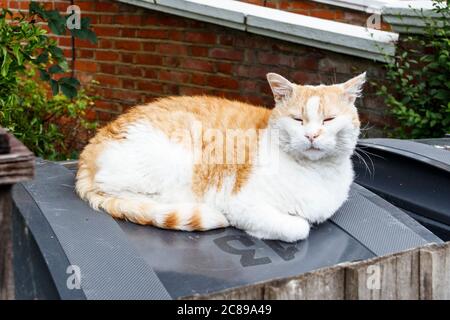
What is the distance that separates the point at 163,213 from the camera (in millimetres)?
1839

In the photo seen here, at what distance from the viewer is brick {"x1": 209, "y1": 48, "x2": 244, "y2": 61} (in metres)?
4.27

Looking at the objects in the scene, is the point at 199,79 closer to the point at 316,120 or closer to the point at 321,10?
the point at 321,10

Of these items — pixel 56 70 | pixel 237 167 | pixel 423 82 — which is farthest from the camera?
pixel 423 82

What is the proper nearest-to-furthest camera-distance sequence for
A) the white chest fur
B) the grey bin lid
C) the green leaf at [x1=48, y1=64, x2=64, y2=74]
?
1. the grey bin lid
2. the white chest fur
3. the green leaf at [x1=48, y1=64, x2=64, y2=74]

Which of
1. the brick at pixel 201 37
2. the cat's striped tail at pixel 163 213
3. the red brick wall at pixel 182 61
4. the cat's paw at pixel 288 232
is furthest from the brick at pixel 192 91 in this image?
the cat's paw at pixel 288 232

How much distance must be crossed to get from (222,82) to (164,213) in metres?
2.67

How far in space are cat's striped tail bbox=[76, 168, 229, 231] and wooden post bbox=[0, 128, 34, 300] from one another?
69cm

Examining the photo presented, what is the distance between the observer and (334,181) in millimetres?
1960

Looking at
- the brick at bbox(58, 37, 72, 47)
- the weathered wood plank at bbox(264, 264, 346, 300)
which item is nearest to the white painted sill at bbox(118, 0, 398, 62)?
the brick at bbox(58, 37, 72, 47)

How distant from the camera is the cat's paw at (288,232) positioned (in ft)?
5.91

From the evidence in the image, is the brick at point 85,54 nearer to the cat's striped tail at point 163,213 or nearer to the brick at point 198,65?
the brick at point 198,65

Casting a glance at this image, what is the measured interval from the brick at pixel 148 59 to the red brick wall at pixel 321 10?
0.85 m

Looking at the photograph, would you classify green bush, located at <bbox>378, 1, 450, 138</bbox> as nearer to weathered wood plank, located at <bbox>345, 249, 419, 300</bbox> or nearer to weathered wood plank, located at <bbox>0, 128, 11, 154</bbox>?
weathered wood plank, located at <bbox>345, 249, 419, 300</bbox>

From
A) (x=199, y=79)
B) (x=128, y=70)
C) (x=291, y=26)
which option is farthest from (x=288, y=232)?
(x=128, y=70)
